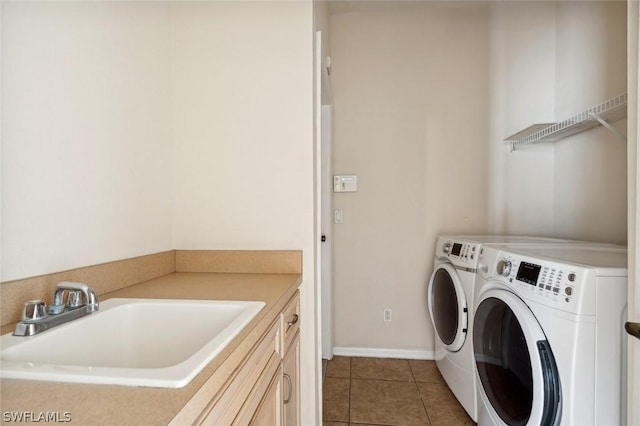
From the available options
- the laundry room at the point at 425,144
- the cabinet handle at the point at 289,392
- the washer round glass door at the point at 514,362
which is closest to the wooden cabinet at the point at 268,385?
the cabinet handle at the point at 289,392

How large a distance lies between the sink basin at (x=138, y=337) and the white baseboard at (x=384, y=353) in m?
1.81

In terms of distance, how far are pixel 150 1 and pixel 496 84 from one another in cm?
245

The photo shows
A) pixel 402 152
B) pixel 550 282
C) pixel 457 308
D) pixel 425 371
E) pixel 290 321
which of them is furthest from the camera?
pixel 402 152

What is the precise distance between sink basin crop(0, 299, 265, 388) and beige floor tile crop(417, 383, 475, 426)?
1.53 meters

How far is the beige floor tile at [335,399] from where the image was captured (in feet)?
5.49

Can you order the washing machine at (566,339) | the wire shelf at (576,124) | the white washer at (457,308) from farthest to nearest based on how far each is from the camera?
the white washer at (457,308), the wire shelf at (576,124), the washing machine at (566,339)

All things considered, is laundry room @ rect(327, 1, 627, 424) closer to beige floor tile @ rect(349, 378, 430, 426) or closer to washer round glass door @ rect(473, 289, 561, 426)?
beige floor tile @ rect(349, 378, 430, 426)

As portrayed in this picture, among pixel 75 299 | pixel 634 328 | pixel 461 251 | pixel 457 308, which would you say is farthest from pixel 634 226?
pixel 75 299

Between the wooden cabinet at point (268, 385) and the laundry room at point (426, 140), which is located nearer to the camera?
the wooden cabinet at point (268, 385)

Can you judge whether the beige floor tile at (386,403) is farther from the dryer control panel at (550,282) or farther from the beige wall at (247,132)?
the dryer control panel at (550,282)

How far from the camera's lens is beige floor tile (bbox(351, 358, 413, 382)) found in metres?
2.08

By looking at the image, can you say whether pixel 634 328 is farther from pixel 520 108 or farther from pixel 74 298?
pixel 520 108

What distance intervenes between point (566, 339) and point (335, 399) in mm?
1402

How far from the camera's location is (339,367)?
220 cm
